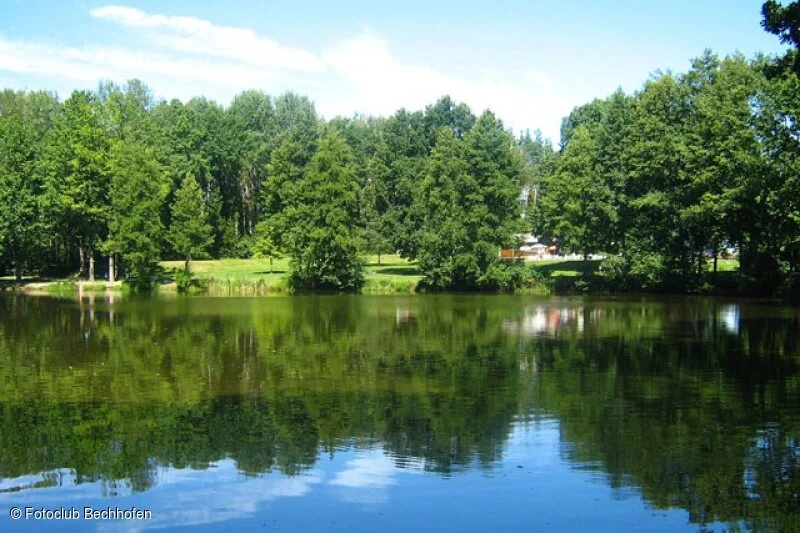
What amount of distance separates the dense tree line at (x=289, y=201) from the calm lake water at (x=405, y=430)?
30.8 metres

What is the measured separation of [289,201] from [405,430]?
6448 centimetres

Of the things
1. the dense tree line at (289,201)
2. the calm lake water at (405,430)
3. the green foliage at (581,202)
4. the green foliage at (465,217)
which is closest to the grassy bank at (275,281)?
the dense tree line at (289,201)

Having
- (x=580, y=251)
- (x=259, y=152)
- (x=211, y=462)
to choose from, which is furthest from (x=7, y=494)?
(x=259, y=152)

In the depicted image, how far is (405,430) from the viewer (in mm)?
17344

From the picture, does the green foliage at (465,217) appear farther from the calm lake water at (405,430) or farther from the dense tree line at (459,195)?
the calm lake water at (405,430)

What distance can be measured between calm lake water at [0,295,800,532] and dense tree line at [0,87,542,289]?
30770 millimetres

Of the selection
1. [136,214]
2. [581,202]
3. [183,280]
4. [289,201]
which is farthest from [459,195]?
[136,214]

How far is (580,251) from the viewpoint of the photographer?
69562 millimetres

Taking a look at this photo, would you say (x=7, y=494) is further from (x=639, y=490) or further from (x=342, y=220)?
(x=342, y=220)

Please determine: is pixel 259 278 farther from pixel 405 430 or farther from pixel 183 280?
pixel 405 430

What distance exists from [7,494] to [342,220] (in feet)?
180

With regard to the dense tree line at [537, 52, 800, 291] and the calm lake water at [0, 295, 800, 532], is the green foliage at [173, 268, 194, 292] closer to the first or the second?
the calm lake water at [0, 295, 800, 532]

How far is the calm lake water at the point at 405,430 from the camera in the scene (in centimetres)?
1244

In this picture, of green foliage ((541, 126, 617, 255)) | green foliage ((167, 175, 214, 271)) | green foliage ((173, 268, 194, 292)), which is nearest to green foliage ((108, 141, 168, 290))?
green foliage ((167, 175, 214, 271))
